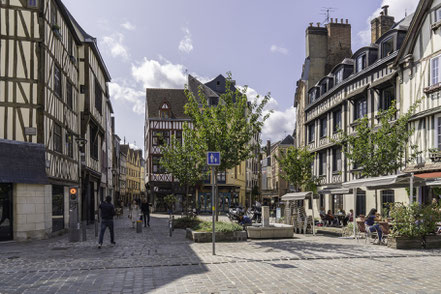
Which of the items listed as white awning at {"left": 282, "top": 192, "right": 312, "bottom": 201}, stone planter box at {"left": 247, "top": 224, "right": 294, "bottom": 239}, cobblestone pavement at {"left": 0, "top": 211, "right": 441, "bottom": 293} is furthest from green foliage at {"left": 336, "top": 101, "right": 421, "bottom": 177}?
cobblestone pavement at {"left": 0, "top": 211, "right": 441, "bottom": 293}

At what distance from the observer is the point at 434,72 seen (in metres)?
17.2

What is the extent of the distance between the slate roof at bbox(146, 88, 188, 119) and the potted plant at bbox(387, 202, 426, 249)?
39654mm

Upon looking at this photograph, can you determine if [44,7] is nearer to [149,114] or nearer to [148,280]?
[148,280]

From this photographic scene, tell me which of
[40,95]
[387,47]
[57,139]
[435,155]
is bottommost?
[435,155]

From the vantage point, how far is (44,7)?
16.7 metres

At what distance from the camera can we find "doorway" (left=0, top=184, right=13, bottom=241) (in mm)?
15117

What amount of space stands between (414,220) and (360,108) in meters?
12.6

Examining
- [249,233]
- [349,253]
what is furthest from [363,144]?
[349,253]

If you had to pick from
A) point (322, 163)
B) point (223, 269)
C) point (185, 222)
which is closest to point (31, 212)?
point (185, 222)

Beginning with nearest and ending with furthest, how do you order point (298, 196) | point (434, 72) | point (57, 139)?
point (434, 72) < point (57, 139) < point (298, 196)

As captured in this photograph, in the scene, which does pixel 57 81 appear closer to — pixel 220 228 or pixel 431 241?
pixel 220 228

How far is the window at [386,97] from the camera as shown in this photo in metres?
20.7

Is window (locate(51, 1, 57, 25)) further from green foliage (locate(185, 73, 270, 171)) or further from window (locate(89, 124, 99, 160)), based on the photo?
window (locate(89, 124, 99, 160))

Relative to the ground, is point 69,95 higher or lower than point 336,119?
higher
